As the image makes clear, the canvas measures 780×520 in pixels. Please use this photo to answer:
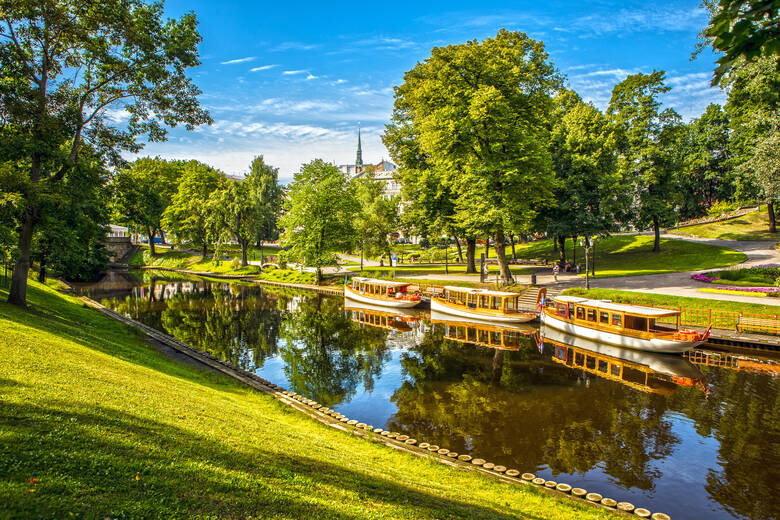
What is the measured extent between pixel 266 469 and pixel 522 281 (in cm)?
4087

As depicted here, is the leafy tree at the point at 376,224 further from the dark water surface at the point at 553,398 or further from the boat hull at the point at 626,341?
the boat hull at the point at 626,341

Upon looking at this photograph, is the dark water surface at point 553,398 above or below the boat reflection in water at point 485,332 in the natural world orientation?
above

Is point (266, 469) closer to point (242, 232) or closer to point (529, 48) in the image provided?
point (529, 48)

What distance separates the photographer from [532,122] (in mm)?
42000

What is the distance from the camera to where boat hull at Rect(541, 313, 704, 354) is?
78.1 feet

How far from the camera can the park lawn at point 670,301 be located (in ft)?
89.9

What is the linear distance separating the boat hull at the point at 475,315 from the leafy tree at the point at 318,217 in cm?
2200

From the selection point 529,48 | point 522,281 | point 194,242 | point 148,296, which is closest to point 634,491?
point 522,281

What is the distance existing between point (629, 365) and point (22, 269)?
32.9m

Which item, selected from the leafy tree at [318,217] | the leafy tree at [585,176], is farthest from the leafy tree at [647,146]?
the leafy tree at [318,217]

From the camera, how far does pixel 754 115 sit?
4734 cm

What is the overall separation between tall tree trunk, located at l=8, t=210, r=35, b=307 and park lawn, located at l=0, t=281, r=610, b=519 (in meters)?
8.65

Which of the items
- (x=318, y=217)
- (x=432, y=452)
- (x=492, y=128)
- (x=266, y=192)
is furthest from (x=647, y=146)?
(x=266, y=192)

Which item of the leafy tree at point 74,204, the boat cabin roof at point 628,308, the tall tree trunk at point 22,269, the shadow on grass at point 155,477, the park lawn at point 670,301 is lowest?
the park lawn at point 670,301
